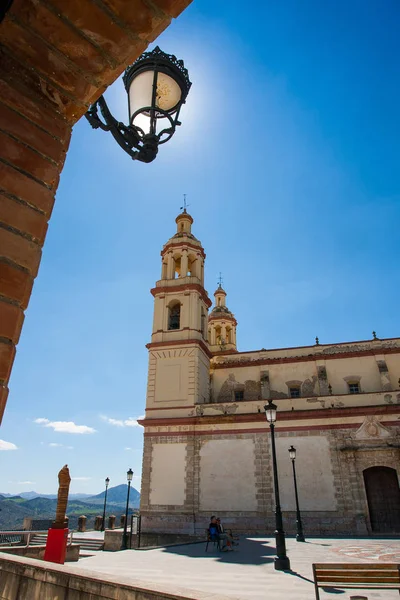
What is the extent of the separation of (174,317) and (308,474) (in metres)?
14.0

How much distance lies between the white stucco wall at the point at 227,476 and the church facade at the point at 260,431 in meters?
0.06

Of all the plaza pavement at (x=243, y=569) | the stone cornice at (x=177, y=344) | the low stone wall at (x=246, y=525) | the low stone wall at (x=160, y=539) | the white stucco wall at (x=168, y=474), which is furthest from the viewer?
the stone cornice at (x=177, y=344)

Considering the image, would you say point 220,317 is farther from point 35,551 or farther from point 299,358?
point 35,551

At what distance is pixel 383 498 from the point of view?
21328mm

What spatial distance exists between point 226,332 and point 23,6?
128 ft

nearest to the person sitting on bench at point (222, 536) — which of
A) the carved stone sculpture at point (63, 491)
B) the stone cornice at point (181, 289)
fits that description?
the carved stone sculpture at point (63, 491)

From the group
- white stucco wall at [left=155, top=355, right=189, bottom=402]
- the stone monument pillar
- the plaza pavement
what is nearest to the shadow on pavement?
the plaza pavement

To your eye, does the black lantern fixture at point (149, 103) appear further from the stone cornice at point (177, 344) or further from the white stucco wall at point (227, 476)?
the stone cornice at point (177, 344)

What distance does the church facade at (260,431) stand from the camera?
853 inches

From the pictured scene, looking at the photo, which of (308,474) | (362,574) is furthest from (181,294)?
Result: (362,574)

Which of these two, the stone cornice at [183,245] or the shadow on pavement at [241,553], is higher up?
the stone cornice at [183,245]

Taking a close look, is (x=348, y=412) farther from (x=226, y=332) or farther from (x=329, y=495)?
(x=226, y=332)

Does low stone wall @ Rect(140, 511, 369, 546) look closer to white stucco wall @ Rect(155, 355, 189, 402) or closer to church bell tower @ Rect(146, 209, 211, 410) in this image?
church bell tower @ Rect(146, 209, 211, 410)

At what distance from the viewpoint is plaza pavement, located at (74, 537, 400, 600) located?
7.71 metres
